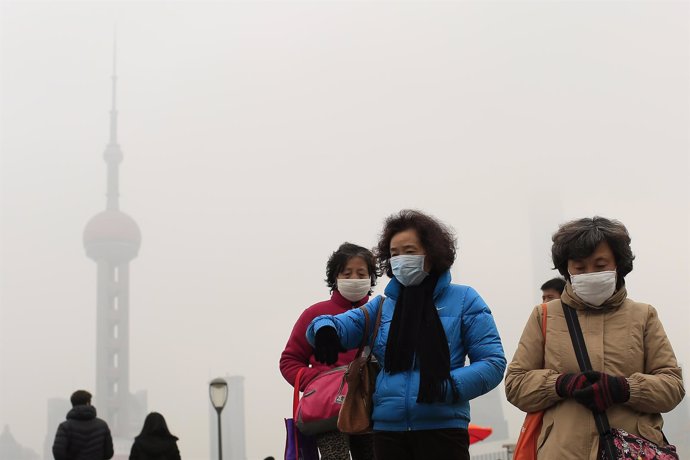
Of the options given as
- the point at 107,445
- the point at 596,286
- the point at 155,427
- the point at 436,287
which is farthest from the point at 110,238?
the point at 596,286

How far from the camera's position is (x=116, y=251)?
184m

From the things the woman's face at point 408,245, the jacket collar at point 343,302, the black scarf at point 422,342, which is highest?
the woman's face at point 408,245

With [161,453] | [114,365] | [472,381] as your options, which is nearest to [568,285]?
[472,381]

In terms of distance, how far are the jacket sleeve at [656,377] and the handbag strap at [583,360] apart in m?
0.14

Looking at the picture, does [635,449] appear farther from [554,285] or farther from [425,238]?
[554,285]

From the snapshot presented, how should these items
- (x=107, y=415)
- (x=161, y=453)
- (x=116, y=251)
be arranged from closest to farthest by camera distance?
1. (x=161, y=453)
2. (x=107, y=415)
3. (x=116, y=251)

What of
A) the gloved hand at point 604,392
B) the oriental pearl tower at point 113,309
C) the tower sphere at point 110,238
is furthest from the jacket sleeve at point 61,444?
the tower sphere at point 110,238

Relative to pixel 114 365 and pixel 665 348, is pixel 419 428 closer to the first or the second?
pixel 665 348

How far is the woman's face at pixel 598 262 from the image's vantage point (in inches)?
178

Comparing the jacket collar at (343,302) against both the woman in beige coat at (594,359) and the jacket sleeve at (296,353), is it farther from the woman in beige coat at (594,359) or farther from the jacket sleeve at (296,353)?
the woman in beige coat at (594,359)

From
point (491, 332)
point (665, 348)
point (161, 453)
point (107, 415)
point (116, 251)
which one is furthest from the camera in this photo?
point (116, 251)

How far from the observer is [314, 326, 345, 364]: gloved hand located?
187 inches

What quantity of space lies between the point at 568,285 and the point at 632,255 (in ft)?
1.09

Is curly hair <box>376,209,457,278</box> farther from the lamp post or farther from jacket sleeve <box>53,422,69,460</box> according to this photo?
the lamp post
